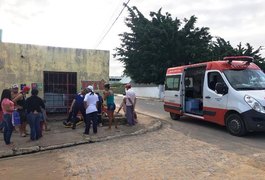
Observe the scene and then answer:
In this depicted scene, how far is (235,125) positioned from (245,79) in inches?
62.4

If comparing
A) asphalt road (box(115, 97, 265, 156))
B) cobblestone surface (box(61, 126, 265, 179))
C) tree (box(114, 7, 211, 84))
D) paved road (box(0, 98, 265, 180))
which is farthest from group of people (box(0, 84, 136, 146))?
tree (box(114, 7, 211, 84))

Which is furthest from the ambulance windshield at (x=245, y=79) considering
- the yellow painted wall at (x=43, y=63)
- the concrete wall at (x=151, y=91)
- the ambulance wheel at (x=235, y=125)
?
the concrete wall at (x=151, y=91)

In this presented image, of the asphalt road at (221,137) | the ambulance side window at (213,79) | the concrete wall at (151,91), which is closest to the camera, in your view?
the asphalt road at (221,137)

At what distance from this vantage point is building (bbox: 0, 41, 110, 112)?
13.7 metres

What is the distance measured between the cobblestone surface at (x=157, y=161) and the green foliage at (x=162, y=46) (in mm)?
22235

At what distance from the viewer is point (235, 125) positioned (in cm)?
1042

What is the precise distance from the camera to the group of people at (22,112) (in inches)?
383

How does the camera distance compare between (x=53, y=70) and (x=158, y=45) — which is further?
(x=158, y=45)

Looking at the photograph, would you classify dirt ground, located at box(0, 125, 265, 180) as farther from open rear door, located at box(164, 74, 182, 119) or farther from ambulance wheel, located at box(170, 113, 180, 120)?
ambulance wheel, located at box(170, 113, 180, 120)

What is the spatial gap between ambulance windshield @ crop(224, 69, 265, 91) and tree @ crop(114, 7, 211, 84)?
19817 mm

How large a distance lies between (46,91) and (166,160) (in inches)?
322

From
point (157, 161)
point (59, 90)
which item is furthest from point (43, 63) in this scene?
point (157, 161)

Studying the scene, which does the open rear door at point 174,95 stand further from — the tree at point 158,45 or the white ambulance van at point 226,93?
the tree at point 158,45

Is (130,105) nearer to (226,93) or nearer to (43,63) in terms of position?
(226,93)
